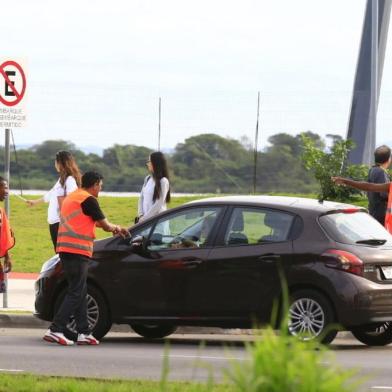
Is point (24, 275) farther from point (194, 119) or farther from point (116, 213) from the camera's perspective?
point (116, 213)

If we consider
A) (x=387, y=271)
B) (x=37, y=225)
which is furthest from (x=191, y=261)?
(x=37, y=225)

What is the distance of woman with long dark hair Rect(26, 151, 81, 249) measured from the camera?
16.8m

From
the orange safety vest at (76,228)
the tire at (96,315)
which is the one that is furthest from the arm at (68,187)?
the orange safety vest at (76,228)

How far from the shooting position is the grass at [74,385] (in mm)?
9353

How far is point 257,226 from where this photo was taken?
45.8 ft

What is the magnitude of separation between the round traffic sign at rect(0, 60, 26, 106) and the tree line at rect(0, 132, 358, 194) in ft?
33.2

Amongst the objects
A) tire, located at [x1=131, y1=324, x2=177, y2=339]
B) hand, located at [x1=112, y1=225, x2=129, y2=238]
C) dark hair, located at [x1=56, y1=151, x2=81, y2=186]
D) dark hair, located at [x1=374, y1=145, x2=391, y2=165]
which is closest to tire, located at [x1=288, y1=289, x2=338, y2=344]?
hand, located at [x1=112, y1=225, x2=129, y2=238]

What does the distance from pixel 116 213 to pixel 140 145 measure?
278cm

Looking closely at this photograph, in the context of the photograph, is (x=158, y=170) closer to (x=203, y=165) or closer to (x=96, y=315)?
(x=96, y=315)

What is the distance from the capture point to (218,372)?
1106 centimetres

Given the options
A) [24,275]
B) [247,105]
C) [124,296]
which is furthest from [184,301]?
[247,105]

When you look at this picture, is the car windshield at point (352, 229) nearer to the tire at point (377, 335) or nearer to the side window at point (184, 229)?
the tire at point (377, 335)

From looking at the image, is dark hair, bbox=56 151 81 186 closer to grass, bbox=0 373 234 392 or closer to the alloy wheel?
the alloy wheel

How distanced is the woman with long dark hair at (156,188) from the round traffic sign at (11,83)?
1804mm
